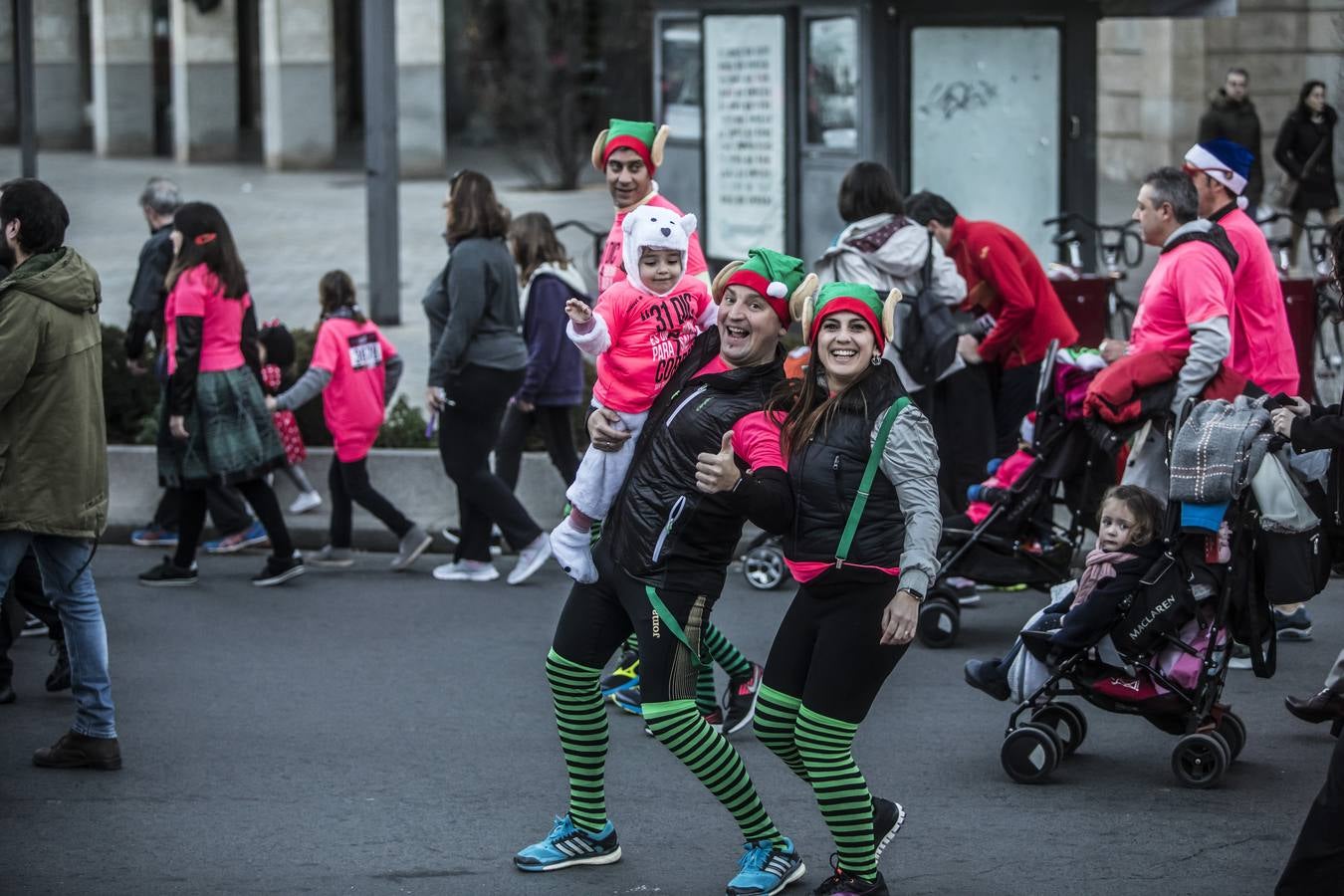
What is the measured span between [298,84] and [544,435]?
20838 mm

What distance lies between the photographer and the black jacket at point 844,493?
17.4 feet

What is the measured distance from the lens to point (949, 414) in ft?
30.7

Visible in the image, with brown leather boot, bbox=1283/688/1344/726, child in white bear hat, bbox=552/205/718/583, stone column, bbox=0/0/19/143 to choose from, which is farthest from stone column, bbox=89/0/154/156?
brown leather boot, bbox=1283/688/1344/726

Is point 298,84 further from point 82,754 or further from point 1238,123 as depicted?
point 82,754

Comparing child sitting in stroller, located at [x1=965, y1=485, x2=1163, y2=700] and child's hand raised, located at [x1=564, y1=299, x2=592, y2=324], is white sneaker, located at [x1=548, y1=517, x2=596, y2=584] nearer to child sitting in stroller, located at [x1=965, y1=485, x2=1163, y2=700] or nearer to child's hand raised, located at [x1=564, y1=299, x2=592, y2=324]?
child's hand raised, located at [x1=564, y1=299, x2=592, y2=324]

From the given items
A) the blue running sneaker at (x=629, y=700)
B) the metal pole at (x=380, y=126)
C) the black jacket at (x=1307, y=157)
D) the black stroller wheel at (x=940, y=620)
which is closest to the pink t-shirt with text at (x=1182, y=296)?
the black stroller wheel at (x=940, y=620)

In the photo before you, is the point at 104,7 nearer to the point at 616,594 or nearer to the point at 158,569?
the point at 158,569

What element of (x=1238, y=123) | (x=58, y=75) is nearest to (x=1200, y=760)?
(x=1238, y=123)

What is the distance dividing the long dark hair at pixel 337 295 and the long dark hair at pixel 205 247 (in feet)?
2.15

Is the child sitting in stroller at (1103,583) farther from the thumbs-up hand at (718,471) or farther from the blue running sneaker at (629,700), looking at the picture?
the thumbs-up hand at (718,471)

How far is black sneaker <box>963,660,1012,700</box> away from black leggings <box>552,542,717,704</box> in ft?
4.93

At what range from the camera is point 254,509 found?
31.2 ft

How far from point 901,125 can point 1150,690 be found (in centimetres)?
844

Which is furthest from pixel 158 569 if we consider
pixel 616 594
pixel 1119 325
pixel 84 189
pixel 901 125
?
pixel 84 189
